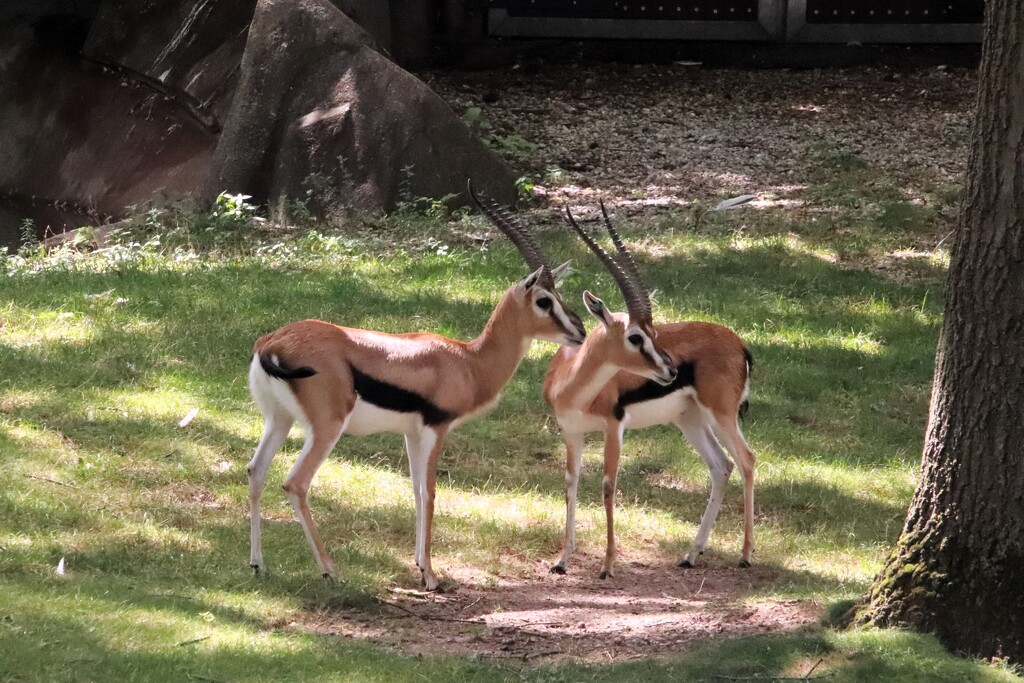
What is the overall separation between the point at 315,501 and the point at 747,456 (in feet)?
7.27

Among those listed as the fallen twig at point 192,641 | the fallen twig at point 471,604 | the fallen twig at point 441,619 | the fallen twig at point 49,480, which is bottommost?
the fallen twig at point 471,604

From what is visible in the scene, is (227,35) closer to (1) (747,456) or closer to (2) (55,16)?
(2) (55,16)

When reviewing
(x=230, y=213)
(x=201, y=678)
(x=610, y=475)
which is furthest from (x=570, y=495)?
(x=230, y=213)

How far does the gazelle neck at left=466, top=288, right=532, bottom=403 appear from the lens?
Answer: 609 cm

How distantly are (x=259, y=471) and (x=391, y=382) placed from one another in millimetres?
709

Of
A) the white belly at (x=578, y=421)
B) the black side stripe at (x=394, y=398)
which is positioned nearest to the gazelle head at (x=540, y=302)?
the white belly at (x=578, y=421)

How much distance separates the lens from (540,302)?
613 centimetres

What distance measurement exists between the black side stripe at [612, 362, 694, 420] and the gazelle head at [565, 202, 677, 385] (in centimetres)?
20

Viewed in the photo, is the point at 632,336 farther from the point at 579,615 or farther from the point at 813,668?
the point at 813,668

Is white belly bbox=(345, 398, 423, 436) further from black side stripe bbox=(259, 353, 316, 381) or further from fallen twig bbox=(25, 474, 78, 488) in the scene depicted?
fallen twig bbox=(25, 474, 78, 488)

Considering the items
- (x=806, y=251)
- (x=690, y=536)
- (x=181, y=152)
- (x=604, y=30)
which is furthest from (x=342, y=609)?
(x=604, y=30)

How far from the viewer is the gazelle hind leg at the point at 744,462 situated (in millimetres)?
6293

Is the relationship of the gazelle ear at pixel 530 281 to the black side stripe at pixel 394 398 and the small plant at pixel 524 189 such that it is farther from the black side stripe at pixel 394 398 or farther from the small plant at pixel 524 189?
the small plant at pixel 524 189

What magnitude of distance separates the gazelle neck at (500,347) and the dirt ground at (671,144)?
914mm
